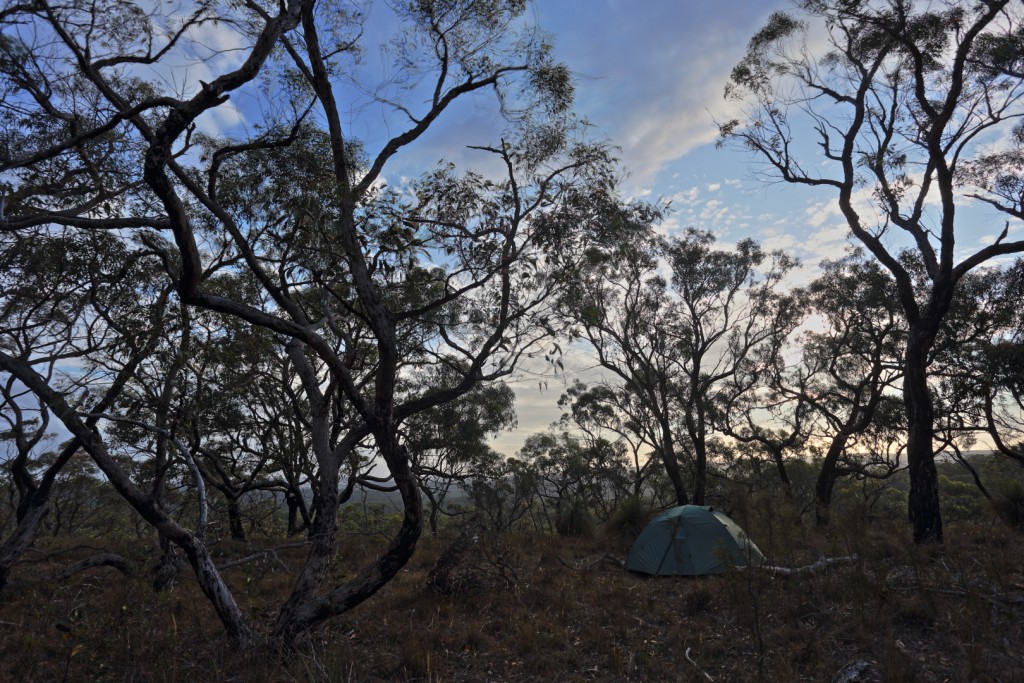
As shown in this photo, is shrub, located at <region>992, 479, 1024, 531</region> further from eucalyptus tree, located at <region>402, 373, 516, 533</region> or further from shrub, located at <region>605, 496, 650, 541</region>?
eucalyptus tree, located at <region>402, 373, 516, 533</region>

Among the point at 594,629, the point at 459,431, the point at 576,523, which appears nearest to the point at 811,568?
the point at 594,629

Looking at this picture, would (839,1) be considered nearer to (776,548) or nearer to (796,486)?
(776,548)

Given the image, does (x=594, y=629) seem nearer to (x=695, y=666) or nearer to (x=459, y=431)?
(x=695, y=666)

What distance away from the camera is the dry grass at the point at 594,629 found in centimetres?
548

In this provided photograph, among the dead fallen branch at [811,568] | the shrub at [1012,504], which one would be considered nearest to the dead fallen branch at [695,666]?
the dead fallen branch at [811,568]

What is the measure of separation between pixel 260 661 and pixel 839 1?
50.4 feet

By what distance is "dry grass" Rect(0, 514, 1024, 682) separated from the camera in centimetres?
548

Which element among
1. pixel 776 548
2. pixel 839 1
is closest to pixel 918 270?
pixel 839 1

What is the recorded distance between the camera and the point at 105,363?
991 cm

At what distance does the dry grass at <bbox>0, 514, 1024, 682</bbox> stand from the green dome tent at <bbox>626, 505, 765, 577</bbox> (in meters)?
1.05

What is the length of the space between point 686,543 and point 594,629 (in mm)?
4345

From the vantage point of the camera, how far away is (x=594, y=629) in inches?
278

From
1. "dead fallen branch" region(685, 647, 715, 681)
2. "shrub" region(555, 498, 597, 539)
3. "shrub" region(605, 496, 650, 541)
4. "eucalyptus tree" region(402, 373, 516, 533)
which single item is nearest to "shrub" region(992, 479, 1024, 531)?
"shrub" region(605, 496, 650, 541)

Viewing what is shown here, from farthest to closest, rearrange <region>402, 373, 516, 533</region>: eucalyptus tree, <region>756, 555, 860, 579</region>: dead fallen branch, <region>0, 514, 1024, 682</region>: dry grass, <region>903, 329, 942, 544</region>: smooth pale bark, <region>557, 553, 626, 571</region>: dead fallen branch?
<region>402, 373, 516, 533</region>: eucalyptus tree < <region>557, 553, 626, 571</region>: dead fallen branch < <region>903, 329, 942, 544</region>: smooth pale bark < <region>756, 555, 860, 579</region>: dead fallen branch < <region>0, 514, 1024, 682</region>: dry grass
